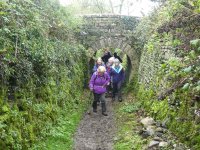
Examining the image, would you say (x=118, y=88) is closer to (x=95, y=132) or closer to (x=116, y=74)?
(x=116, y=74)

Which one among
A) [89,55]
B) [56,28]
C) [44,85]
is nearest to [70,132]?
[44,85]

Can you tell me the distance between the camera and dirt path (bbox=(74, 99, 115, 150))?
8.02 metres

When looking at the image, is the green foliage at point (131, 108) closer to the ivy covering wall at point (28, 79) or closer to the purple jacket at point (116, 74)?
the ivy covering wall at point (28, 79)

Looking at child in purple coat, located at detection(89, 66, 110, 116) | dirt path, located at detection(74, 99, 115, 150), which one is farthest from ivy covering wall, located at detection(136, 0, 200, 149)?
child in purple coat, located at detection(89, 66, 110, 116)

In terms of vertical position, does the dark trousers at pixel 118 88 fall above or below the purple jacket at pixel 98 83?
below

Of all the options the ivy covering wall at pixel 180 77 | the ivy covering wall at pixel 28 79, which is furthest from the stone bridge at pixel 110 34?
the ivy covering wall at pixel 180 77

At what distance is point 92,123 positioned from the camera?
1021cm

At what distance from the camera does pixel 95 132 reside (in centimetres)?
925

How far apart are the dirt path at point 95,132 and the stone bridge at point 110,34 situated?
594 cm

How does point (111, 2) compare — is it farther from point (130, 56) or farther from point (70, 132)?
point (70, 132)

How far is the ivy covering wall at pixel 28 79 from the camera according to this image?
6.32m

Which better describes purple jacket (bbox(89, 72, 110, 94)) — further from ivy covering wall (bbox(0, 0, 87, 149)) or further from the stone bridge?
the stone bridge

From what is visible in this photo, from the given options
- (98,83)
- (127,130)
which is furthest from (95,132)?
(98,83)

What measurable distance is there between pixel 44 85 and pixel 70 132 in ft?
4.69
